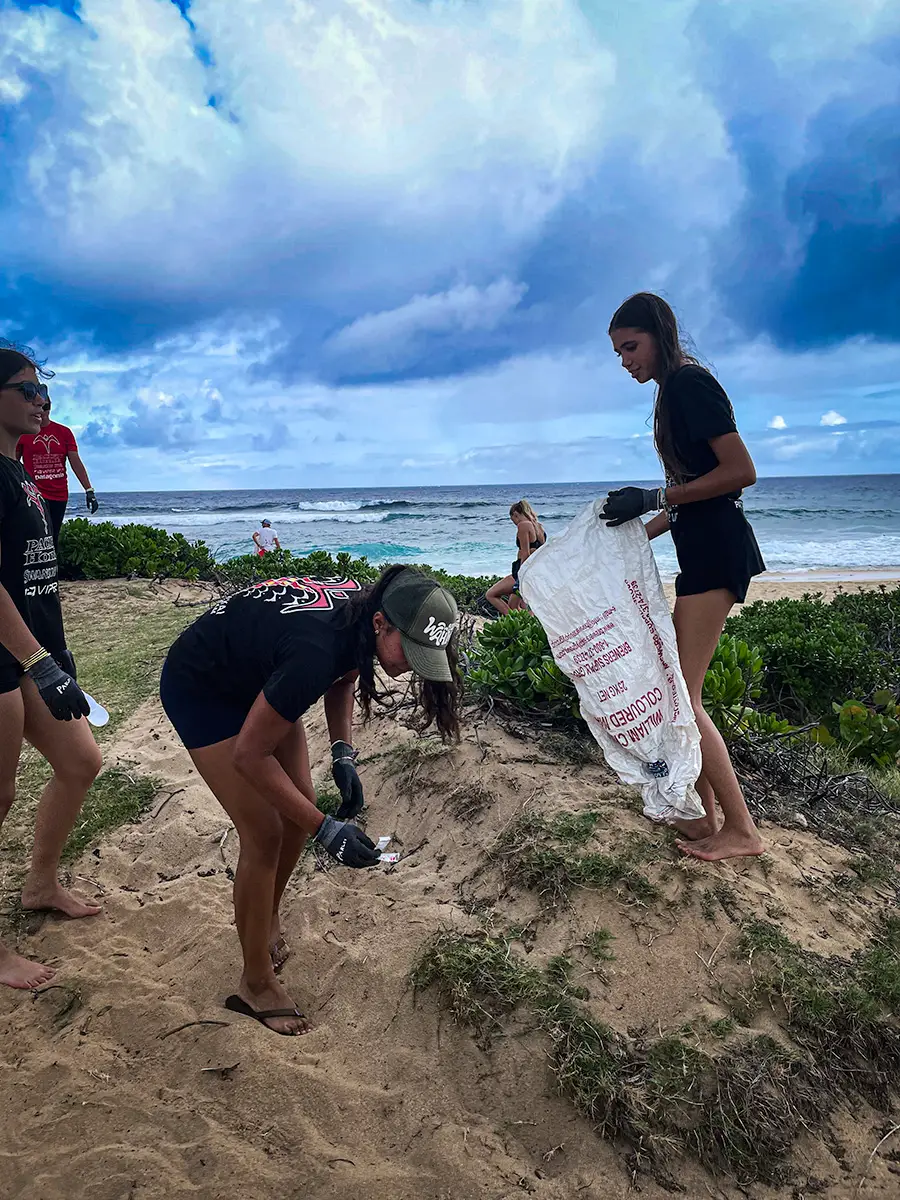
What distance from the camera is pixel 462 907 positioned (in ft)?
10.1

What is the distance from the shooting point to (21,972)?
9.21 ft

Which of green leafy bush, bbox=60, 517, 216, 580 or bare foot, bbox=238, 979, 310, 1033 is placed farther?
green leafy bush, bbox=60, 517, 216, 580

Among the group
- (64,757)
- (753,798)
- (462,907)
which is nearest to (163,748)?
(64,757)

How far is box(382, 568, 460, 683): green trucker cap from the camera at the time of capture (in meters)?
2.25

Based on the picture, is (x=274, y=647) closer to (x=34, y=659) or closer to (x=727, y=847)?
(x=34, y=659)

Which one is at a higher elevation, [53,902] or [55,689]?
[55,689]

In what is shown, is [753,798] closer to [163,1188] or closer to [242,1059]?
[242,1059]

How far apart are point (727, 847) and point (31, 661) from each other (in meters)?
2.77

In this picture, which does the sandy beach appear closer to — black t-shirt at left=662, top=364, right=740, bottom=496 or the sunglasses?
black t-shirt at left=662, top=364, right=740, bottom=496

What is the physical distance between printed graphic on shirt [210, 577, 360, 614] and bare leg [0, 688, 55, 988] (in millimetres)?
899

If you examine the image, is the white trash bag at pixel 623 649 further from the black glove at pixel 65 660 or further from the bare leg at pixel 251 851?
the black glove at pixel 65 660

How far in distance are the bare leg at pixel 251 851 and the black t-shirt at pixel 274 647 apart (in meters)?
0.22

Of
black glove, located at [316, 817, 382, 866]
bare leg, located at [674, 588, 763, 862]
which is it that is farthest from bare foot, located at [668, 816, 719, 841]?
black glove, located at [316, 817, 382, 866]

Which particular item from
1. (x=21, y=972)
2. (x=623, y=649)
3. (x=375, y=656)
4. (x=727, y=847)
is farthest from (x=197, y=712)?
(x=727, y=847)
